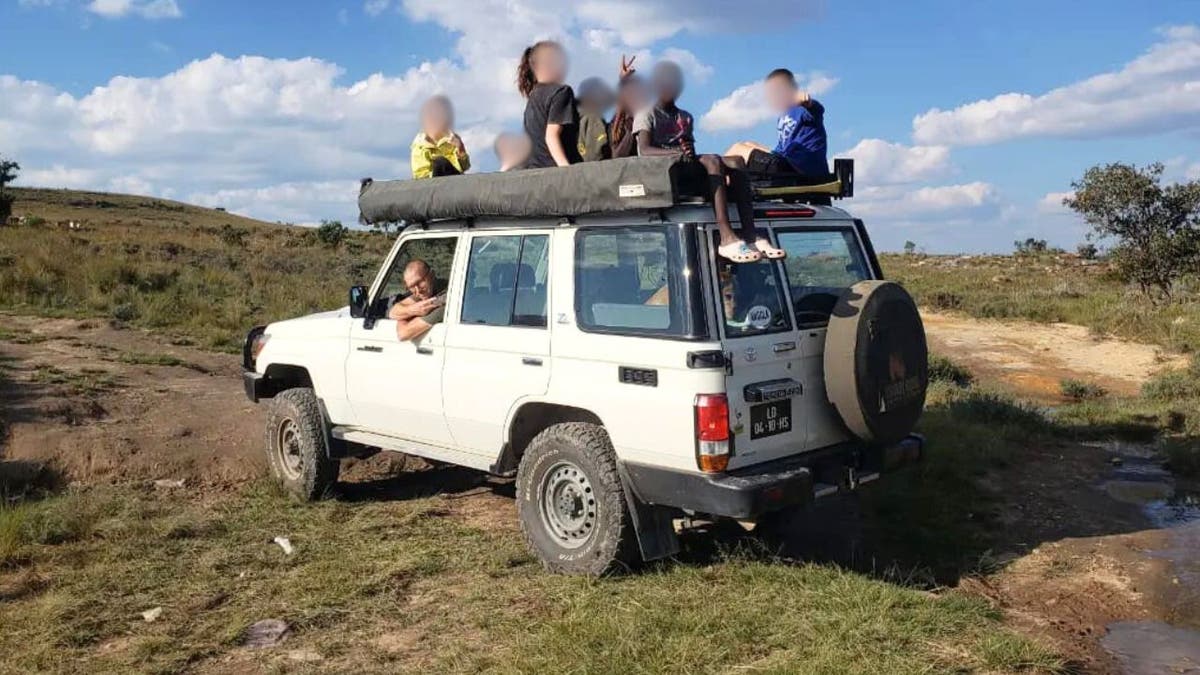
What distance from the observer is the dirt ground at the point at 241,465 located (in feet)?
17.1

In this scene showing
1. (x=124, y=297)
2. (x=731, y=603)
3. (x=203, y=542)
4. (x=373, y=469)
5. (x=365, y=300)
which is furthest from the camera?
(x=124, y=297)

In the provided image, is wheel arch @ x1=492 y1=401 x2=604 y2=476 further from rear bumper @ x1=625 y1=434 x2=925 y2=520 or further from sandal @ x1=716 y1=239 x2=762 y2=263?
sandal @ x1=716 y1=239 x2=762 y2=263

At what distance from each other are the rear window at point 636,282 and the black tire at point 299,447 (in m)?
2.77

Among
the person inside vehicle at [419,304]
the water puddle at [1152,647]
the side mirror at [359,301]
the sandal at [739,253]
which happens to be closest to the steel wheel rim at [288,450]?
the side mirror at [359,301]

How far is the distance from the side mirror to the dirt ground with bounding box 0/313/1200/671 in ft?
5.20

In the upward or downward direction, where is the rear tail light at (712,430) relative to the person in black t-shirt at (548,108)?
downward

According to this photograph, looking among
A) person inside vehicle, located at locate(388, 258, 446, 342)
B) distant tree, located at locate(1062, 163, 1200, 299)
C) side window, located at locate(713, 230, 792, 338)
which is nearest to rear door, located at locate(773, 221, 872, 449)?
side window, located at locate(713, 230, 792, 338)

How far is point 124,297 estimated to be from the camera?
15953 millimetres

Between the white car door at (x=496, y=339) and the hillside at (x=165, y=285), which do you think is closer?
the white car door at (x=496, y=339)

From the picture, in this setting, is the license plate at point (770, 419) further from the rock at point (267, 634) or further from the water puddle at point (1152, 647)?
the rock at point (267, 634)

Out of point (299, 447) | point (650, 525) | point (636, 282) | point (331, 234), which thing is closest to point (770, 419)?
point (650, 525)

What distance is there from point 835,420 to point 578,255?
168 centimetres

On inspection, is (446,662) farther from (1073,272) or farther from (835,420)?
(1073,272)

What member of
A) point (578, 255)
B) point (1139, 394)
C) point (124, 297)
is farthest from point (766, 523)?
point (124, 297)
